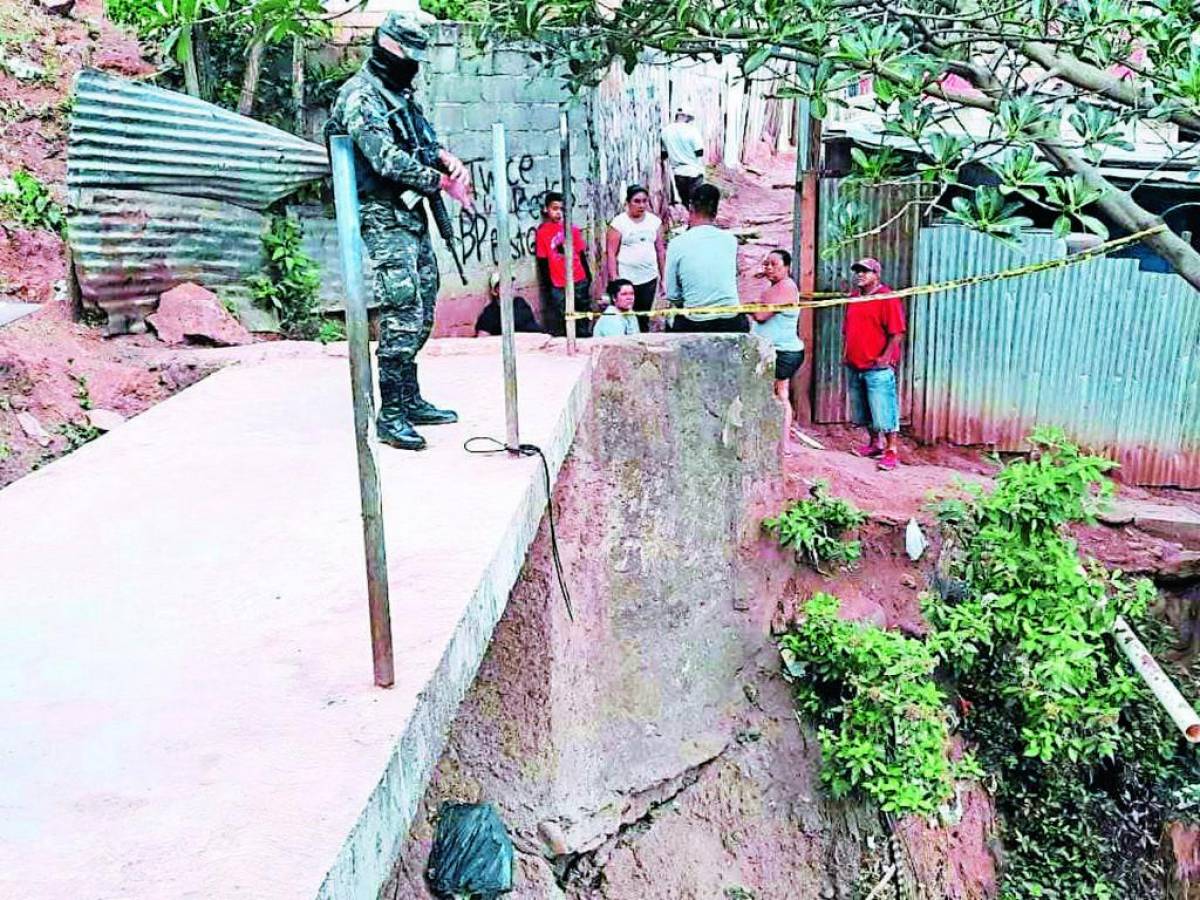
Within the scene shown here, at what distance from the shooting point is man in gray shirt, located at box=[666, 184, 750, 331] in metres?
6.88

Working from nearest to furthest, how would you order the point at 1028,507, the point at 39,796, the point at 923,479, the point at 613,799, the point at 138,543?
1. the point at 39,796
2. the point at 138,543
3. the point at 613,799
4. the point at 1028,507
5. the point at 923,479

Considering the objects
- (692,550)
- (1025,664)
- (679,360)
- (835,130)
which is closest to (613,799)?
(692,550)

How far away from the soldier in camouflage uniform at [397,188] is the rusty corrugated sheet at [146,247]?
9.89ft

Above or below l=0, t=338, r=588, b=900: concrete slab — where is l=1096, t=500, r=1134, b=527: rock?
below

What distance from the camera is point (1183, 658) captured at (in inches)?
278

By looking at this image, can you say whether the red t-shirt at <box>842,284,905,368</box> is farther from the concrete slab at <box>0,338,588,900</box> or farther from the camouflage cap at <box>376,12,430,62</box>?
the camouflage cap at <box>376,12,430,62</box>

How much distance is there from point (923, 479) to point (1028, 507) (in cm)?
156

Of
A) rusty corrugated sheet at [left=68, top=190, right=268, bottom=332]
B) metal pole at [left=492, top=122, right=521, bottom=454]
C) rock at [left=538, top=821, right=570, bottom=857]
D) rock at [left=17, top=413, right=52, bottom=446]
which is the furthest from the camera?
rusty corrugated sheet at [left=68, top=190, right=268, bottom=332]

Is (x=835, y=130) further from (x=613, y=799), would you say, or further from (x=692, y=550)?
(x=613, y=799)

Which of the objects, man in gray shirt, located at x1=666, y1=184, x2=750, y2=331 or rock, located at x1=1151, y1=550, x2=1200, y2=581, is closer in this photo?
man in gray shirt, located at x1=666, y1=184, x2=750, y2=331

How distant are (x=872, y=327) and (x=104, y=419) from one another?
15.6 ft

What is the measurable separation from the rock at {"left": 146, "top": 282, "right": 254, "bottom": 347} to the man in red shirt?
3.88m

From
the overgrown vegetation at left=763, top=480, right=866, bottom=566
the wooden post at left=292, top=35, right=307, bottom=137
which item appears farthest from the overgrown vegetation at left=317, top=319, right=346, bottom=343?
the overgrown vegetation at left=763, top=480, right=866, bottom=566

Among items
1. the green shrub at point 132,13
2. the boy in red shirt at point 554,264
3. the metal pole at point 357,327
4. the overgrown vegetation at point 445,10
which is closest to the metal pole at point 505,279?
the metal pole at point 357,327
